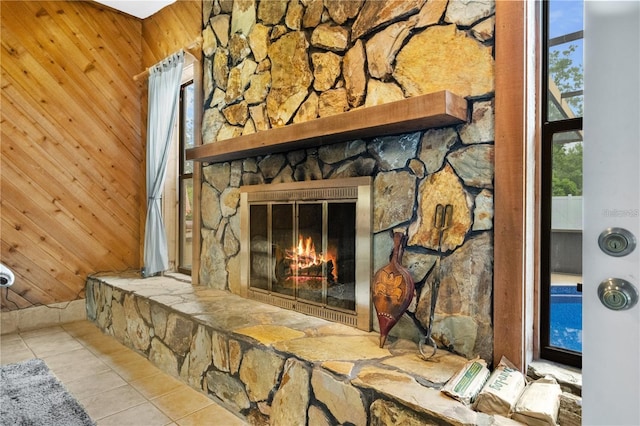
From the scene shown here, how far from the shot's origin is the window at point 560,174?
153 cm

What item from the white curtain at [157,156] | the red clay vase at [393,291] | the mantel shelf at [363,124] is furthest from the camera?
the white curtain at [157,156]

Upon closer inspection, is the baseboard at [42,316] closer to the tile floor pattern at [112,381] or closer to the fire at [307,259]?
the tile floor pattern at [112,381]

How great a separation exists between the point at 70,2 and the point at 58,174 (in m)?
1.61

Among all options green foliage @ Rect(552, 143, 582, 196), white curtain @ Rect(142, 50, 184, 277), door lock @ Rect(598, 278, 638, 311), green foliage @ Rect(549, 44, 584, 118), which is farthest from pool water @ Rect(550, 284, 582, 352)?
white curtain @ Rect(142, 50, 184, 277)

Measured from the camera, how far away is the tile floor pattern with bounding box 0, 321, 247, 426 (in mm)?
1972

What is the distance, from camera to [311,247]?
7.64 feet

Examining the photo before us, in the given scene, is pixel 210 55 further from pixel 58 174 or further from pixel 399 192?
pixel 399 192

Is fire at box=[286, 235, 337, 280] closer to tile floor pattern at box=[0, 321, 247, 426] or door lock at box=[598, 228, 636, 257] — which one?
tile floor pattern at box=[0, 321, 247, 426]

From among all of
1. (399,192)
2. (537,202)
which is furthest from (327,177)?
(537,202)

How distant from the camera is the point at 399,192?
1.92 meters

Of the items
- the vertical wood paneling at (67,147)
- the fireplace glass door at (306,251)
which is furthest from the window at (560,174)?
the vertical wood paneling at (67,147)

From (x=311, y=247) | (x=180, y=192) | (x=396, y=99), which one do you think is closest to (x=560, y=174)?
(x=396, y=99)

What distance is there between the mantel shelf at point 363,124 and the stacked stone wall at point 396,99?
9 cm

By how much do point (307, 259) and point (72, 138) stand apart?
2.77 meters
